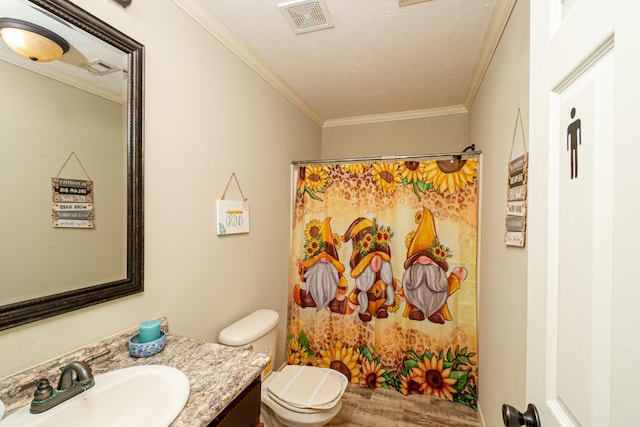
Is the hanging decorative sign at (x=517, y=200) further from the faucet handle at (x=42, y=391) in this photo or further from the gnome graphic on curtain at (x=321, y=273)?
the faucet handle at (x=42, y=391)

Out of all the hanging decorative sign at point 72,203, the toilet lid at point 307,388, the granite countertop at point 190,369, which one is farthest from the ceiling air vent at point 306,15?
the toilet lid at point 307,388

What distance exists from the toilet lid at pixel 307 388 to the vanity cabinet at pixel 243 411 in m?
0.50

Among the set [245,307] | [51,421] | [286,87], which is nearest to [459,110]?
[286,87]

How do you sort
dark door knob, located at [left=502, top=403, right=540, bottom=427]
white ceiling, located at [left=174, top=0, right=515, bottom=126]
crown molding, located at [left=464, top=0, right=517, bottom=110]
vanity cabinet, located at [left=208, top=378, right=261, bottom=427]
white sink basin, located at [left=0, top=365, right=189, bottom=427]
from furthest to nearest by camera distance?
white ceiling, located at [left=174, top=0, right=515, bottom=126] → crown molding, located at [left=464, top=0, right=517, bottom=110] → vanity cabinet, located at [left=208, top=378, right=261, bottom=427] → white sink basin, located at [left=0, top=365, right=189, bottom=427] → dark door knob, located at [left=502, top=403, right=540, bottom=427]

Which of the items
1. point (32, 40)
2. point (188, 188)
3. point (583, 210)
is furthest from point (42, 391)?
point (583, 210)

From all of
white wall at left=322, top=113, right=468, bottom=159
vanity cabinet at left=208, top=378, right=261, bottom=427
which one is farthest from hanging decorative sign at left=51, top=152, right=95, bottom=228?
white wall at left=322, top=113, right=468, bottom=159

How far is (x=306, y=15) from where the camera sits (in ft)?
4.85

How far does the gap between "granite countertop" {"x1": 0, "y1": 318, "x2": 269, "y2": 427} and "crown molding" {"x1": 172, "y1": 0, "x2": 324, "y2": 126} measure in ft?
5.00

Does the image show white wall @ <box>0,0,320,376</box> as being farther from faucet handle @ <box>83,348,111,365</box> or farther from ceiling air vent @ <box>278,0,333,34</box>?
ceiling air vent @ <box>278,0,333,34</box>

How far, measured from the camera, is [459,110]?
2682mm

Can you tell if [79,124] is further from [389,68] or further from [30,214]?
[389,68]

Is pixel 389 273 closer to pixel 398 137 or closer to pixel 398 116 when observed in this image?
→ pixel 398 137

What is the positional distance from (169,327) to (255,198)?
3.13 ft

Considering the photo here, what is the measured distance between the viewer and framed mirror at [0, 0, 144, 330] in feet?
2.71
